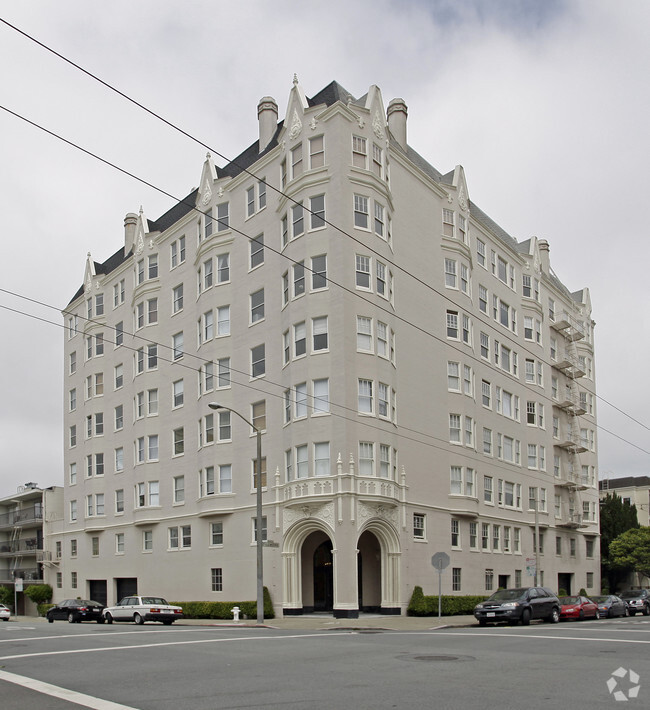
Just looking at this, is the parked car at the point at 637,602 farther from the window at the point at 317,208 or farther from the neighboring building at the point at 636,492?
the neighboring building at the point at 636,492

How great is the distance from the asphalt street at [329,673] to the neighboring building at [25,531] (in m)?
47.6

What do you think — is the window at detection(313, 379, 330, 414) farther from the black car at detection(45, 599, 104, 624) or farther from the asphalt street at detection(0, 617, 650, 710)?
the asphalt street at detection(0, 617, 650, 710)

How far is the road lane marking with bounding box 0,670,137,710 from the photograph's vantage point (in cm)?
1101

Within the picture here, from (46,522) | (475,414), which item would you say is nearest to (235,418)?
(475,414)

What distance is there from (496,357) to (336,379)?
1783 centimetres

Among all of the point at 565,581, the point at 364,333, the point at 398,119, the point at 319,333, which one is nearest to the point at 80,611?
the point at 319,333

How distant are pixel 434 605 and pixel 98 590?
86.9ft

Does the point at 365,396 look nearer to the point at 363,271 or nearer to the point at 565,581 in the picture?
the point at 363,271

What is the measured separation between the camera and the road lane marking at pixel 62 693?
1101cm

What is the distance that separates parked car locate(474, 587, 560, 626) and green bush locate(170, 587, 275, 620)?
10.8 meters

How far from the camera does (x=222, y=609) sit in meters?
39.2

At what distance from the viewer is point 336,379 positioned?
36219 mm

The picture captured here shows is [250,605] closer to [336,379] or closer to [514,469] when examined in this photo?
[336,379]

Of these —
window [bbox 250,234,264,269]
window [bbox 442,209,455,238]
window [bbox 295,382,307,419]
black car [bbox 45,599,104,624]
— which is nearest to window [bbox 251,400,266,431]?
window [bbox 295,382,307,419]
